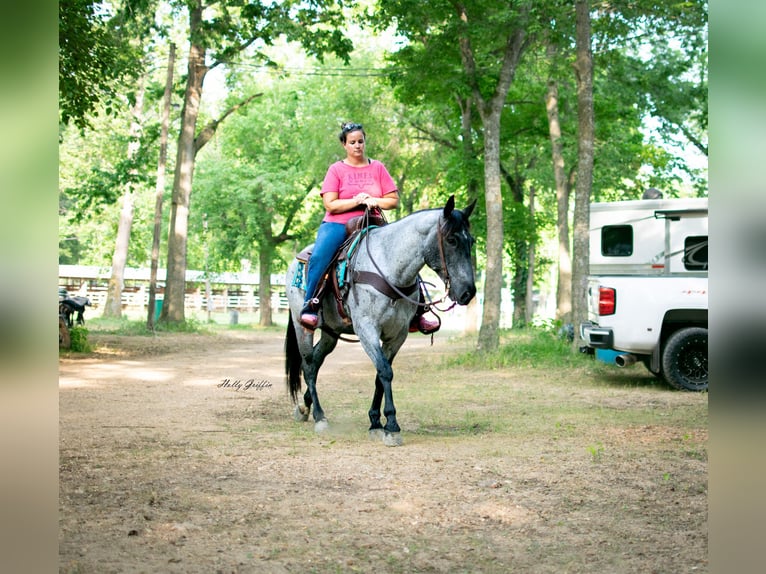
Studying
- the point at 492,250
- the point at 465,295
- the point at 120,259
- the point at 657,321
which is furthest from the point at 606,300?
the point at 120,259

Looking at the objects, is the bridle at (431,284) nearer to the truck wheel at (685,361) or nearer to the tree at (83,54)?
the truck wheel at (685,361)

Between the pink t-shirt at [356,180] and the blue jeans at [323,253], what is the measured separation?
1.16ft

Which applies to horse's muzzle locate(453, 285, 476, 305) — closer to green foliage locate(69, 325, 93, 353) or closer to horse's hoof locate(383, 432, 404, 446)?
horse's hoof locate(383, 432, 404, 446)

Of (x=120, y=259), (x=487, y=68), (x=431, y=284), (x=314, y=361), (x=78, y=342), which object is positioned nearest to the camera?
(x=431, y=284)

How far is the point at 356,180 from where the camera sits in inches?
336

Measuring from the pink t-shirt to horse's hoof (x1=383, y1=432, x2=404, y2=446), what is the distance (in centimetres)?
240

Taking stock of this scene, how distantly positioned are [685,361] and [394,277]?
6656 mm

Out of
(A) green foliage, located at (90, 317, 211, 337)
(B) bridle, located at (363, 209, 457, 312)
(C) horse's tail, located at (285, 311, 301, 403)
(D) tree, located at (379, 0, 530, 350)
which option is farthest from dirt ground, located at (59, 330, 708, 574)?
(A) green foliage, located at (90, 317, 211, 337)

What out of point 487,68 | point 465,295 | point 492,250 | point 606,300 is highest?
point 487,68

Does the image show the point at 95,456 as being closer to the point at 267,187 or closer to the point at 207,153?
the point at 267,187

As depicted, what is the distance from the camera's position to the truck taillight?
12969 mm

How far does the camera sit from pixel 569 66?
65.1 feet

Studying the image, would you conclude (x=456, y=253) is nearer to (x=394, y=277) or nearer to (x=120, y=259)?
(x=394, y=277)

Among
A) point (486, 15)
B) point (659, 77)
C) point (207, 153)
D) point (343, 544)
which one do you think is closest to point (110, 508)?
point (343, 544)
